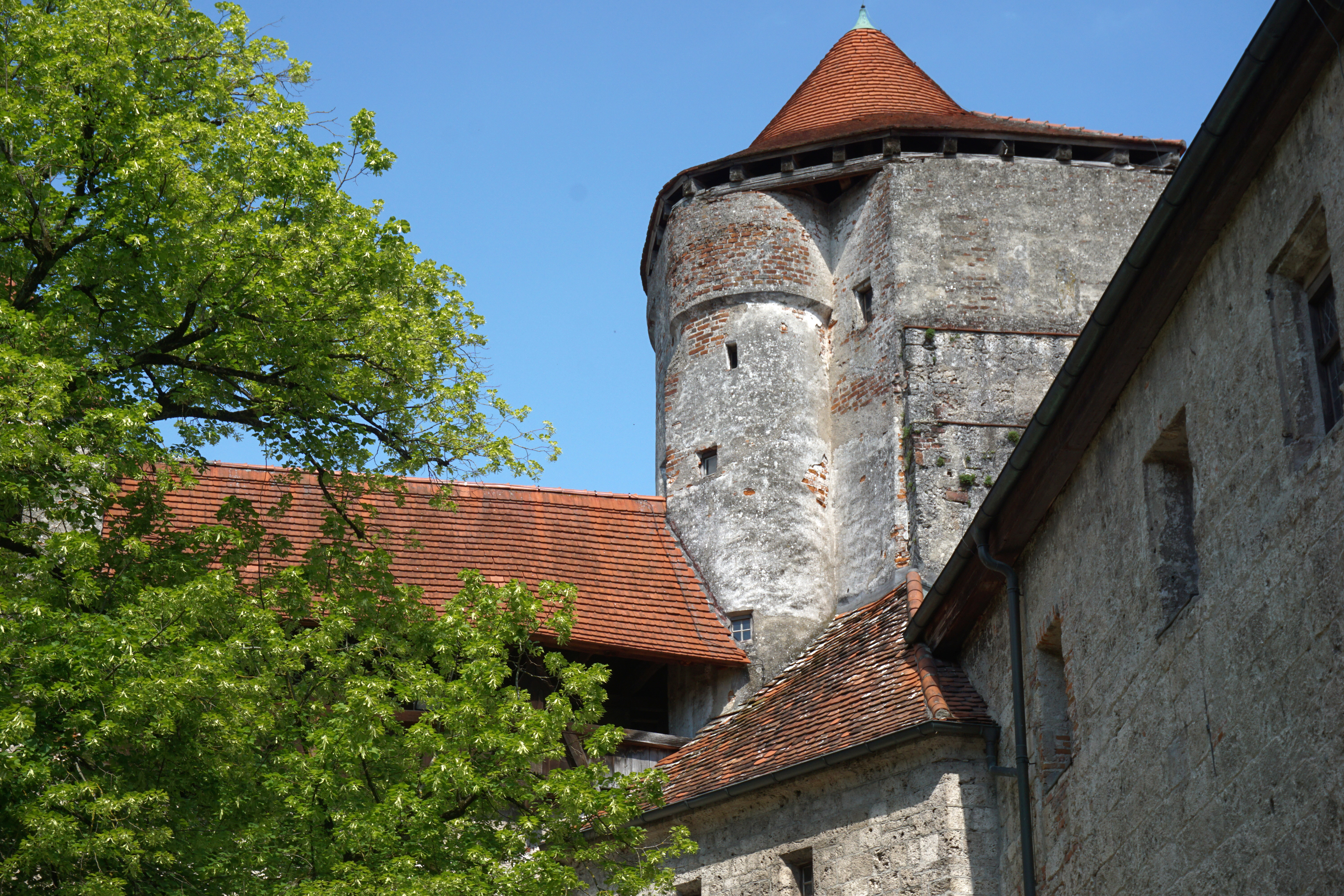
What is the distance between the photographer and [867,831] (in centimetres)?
1459

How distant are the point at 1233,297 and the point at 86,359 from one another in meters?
7.92

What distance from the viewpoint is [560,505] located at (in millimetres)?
21438

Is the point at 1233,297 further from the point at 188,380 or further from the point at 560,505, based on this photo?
the point at 560,505

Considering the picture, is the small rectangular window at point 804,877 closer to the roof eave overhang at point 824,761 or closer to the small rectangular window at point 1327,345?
the roof eave overhang at point 824,761

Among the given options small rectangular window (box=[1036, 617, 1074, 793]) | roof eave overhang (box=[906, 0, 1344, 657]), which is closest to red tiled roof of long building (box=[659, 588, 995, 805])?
roof eave overhang (box=[906, 0, 1344, 657])

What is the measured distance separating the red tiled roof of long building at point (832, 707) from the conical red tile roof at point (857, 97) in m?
6.93

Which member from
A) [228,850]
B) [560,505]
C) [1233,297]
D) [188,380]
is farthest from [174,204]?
[560,505]

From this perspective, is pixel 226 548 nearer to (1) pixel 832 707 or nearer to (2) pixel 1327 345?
(1) pixel 832 707

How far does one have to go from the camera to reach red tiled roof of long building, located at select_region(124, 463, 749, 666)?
62.4ft

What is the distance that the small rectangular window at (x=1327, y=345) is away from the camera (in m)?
8.20

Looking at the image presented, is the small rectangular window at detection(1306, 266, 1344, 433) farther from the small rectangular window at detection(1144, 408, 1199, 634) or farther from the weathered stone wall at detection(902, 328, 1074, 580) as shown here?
the weathered stone wall at detection(902, 328, 1074, 580)

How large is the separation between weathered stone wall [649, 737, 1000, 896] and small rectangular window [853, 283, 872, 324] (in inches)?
288

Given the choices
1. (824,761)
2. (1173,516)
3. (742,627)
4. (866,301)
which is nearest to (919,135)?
(866,301)

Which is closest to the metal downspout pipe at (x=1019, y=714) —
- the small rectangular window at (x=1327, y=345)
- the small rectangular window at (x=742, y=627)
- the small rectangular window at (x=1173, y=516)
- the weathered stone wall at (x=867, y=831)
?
the weathered stone wall at (x=867, y=831)
